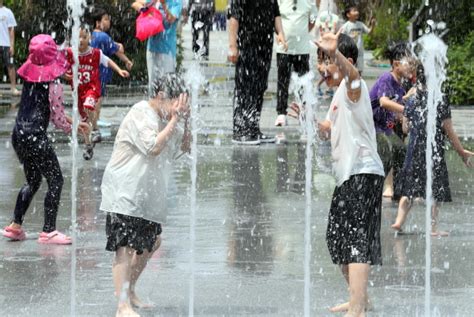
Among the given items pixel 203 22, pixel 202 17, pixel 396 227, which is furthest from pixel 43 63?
pixel 203 22

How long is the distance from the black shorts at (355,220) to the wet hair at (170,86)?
0.97m

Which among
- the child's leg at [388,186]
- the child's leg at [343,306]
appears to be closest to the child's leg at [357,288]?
the child's leg at [343,306]

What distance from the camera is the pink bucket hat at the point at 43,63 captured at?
8.16m

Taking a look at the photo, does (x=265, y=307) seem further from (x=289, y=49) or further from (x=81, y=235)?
(x=289, y=49)

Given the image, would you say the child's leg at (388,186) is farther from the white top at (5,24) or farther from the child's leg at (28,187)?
the white top at (5,24)

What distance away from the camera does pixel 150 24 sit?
44.5ft

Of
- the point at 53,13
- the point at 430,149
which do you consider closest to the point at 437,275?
the point at 430,149

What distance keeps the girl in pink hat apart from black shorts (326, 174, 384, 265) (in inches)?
96.6

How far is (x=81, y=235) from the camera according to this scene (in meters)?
8.39

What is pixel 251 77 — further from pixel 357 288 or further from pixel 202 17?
pixel 202 17

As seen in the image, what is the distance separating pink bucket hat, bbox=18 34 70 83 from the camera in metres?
8.16

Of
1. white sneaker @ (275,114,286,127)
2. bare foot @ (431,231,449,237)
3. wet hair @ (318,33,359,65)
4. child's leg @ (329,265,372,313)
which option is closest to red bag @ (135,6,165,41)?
white sneaker @ (275,114,286,127)

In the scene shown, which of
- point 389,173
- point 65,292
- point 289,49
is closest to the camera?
point 65,292

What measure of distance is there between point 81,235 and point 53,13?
12.2 m
